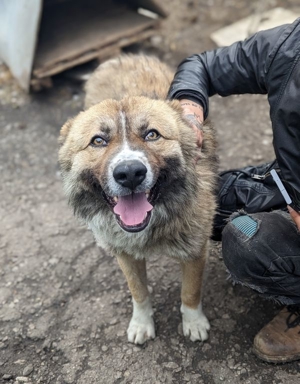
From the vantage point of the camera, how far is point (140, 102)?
2.30m

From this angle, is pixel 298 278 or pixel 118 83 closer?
pixel 298 278

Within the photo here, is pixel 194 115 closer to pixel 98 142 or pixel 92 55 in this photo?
pixel 98 142

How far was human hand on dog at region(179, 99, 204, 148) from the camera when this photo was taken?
2375 mm

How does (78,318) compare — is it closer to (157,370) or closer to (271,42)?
(157,370)

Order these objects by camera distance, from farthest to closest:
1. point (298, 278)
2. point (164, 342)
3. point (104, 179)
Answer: point (164, 342), point (298, 278), point (104, 179)

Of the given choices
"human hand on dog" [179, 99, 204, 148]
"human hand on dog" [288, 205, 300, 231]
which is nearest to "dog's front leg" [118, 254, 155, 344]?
"human hand on dog" [179, 99, 204, 148]

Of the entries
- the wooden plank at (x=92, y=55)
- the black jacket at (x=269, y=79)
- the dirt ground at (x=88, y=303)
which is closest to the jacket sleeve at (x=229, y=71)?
the black jacket at (x=269, y=79)

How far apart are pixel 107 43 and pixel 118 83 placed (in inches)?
87.7

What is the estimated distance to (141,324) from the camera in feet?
8.74

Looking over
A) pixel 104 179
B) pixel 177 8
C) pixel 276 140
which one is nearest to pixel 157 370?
pixel 104 179

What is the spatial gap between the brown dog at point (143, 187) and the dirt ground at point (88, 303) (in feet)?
0.48

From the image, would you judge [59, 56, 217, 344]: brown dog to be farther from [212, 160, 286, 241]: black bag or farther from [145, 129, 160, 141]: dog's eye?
[212, 160, 286, 241]: black bag

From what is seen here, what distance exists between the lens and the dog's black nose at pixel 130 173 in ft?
6.37

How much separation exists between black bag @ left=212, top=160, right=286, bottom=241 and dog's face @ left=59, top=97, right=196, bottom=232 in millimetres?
544
